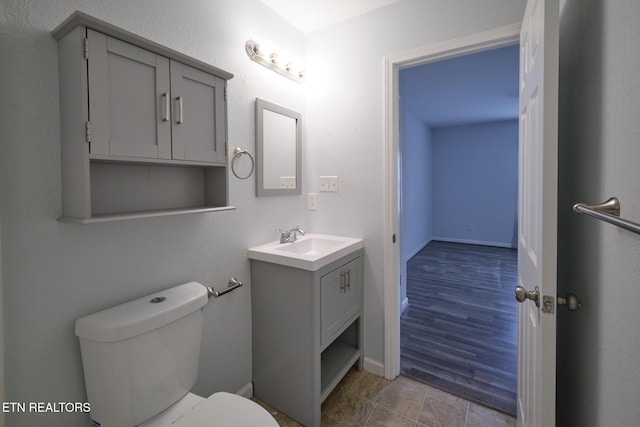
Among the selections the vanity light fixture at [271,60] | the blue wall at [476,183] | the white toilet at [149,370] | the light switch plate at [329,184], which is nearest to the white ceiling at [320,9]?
the vanity light fixture at [271,60]

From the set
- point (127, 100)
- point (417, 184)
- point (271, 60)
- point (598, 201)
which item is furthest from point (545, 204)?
point (417, 184)

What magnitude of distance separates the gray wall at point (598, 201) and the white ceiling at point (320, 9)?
1.11 meters

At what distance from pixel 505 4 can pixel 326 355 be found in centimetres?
227

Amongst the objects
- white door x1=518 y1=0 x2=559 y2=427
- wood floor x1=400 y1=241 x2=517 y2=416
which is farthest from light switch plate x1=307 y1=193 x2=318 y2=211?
white door x1=518 y1=0 x2=559 y2=427

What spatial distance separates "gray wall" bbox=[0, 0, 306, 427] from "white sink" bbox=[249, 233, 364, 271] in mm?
200

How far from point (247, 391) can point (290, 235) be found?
38.0 inches

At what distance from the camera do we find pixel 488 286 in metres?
3.60

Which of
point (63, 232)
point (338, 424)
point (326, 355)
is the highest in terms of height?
point (63, 232)

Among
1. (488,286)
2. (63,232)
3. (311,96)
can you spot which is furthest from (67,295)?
(488,286)

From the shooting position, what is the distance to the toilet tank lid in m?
1.01

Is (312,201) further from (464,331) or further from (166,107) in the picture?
(464,331)

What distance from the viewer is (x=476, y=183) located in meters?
5.97

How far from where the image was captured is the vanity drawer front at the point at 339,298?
1.62m

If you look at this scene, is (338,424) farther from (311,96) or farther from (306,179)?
(311,96)
